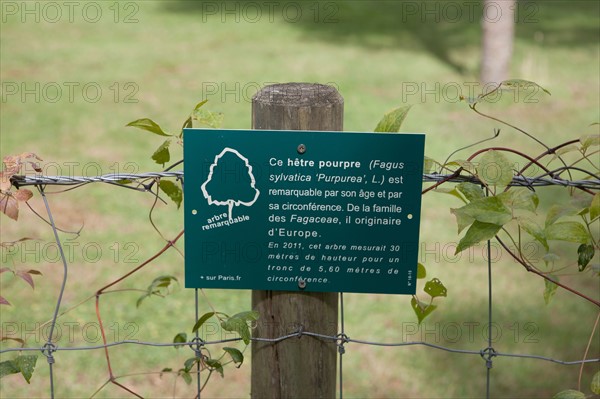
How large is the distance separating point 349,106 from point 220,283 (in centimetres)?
649

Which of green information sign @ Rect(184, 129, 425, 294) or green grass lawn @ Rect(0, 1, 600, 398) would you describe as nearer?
green information sign @ Rect(184, 129, 425, 294)

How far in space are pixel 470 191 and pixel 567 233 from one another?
0.22m

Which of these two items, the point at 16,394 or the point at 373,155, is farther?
the point at 16,394

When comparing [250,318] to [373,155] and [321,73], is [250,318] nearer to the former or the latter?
[373,155]

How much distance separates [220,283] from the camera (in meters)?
1.83

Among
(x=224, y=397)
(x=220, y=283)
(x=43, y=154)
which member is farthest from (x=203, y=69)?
(x=220, y=283)

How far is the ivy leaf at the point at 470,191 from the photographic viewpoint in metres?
1.84

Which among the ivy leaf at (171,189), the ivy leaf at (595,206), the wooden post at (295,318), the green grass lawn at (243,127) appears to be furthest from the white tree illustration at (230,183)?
the green grass lawn at (243,127)

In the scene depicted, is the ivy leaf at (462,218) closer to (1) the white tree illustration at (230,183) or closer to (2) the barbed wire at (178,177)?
(2) the barbed wire at (178,177)

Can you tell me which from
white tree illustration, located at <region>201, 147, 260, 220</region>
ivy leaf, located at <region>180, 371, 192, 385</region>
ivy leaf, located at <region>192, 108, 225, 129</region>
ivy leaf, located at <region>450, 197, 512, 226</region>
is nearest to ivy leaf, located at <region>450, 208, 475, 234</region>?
ivy leaf, located at <region>450, 197, 512, 226</region>

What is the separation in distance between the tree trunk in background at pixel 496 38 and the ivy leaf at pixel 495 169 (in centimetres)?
754

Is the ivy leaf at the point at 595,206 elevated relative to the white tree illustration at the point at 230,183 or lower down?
lower down

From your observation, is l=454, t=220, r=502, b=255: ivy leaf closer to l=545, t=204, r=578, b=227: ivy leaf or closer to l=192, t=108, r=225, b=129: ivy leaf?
l=545, t=204, r=578, b=227: ivy leaf

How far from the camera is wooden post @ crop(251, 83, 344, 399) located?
1.80 meters
